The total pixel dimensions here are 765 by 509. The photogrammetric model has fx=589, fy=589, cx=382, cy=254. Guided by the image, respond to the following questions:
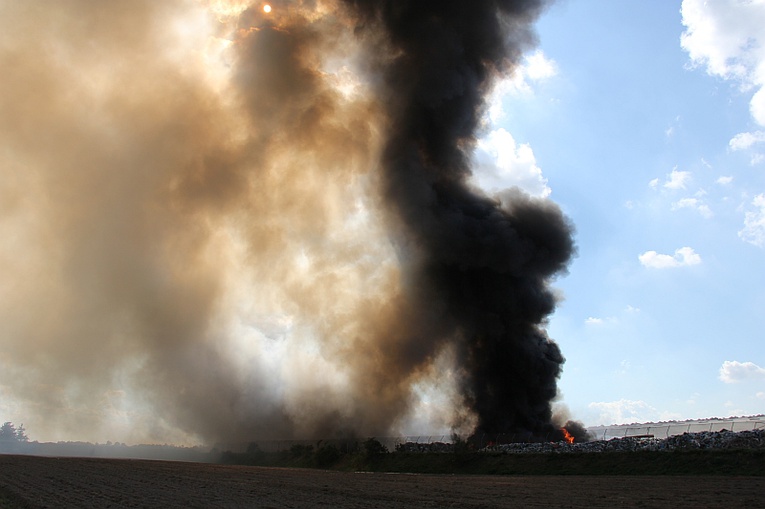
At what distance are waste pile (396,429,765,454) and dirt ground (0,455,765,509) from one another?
5.40 m

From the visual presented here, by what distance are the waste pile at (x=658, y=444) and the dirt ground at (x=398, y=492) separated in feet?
17.7

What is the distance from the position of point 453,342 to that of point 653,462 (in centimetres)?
2719

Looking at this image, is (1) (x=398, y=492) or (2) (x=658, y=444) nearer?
(1) (x=398, y=492)

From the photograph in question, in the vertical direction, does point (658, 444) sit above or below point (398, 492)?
above

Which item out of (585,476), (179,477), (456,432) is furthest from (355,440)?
(585,476)

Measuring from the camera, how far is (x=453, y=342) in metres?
61.0

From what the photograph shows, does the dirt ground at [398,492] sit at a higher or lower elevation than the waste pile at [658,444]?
lower

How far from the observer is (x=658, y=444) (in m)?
38.2

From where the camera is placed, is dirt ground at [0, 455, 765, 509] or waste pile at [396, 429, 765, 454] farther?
waste pile at [396, 429, 765, 454]

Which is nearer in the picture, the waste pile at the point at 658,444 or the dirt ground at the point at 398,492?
the dirt ground at the point at 398,492

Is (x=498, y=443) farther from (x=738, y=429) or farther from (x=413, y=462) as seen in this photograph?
(x=738, y=429)

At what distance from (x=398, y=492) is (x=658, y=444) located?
743 inches

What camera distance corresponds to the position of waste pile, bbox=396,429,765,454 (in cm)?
3502

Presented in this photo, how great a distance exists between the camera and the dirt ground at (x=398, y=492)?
80.9 ft
